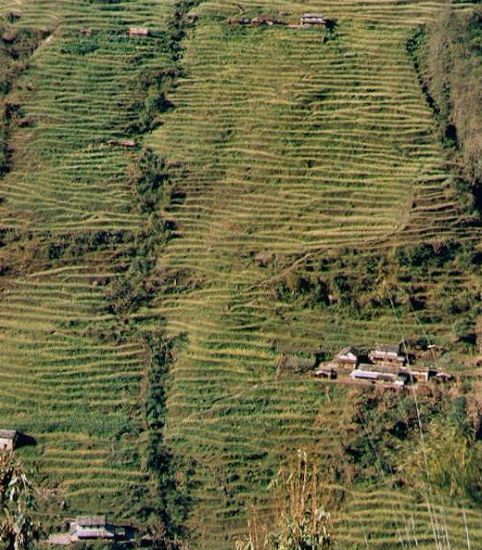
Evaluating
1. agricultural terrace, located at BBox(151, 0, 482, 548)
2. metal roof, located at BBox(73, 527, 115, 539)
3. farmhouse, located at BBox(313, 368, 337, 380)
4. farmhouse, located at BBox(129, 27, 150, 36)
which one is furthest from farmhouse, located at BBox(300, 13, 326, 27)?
metal roof, located at BBox(73, 527, 115, 539)

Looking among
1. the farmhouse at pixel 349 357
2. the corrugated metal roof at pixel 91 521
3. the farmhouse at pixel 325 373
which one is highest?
the farmhouse at pixel 349 357

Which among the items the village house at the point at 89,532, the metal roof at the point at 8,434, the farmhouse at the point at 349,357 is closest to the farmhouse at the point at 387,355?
the farmhouse at the point at 349,357

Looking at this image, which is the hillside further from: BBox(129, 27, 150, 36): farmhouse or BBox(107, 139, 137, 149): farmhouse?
BBox(129, 27, 150, 36): farmhouse

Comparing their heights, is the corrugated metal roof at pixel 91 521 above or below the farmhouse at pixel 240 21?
below

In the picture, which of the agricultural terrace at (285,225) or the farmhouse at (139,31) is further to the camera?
the farmhouse at (139,31)

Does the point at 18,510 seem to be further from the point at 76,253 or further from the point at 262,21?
the point at 262,21

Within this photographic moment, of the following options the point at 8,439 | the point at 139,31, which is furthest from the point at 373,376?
the point at 139,31

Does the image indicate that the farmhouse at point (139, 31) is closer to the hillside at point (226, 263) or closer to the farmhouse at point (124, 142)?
the hillside at point (226, 263)
